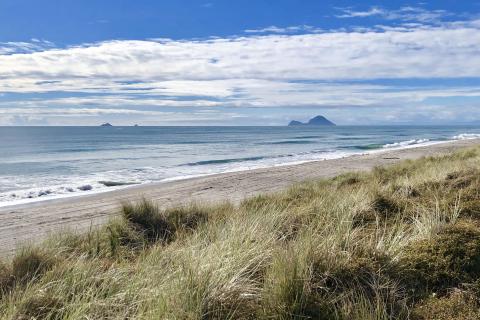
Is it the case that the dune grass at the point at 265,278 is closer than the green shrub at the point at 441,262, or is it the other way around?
the dune grass at the point at 265,278

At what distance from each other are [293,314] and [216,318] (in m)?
Result: 0.60

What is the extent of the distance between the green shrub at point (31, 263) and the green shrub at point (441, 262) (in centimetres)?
380

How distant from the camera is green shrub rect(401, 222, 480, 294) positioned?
4.52 metres

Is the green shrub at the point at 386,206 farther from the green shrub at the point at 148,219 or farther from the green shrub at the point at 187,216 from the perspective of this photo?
the green shrub at the point at 148,219

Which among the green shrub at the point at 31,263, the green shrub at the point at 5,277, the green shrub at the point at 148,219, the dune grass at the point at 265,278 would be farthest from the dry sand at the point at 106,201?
the dune grass at the point at 265,278

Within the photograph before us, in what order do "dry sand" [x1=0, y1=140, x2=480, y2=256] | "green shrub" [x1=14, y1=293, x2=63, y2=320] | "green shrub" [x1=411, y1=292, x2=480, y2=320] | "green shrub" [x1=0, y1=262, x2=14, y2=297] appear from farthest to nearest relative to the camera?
"dry sand" [x1=0, y1=140, x2=480, y2=256] → "green shrub" [x1=0, y1=262, x2=14, y2=297] → "green shrub" [x1=411, y1=292, x2=480, y2=320] → "green shrub" [x1=14, y1=293, x2=63, y2=320]

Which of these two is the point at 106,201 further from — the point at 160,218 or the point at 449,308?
the point at 449,308

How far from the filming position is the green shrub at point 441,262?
452 centimetres

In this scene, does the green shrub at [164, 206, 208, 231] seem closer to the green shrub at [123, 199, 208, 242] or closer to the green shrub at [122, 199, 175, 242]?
the green shrub at [123, 199, 208, 242]

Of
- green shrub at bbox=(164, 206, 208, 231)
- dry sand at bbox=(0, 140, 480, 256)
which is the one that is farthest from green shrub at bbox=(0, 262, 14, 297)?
green shrub at bbox=(164, 206, 208, 231)

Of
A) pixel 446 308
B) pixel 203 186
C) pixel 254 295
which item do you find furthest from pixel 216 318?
pixel 203 186

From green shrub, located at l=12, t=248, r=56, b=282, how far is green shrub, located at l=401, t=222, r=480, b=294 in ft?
12.5

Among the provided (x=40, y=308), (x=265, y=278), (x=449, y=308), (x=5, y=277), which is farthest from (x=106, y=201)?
(x=449, y=308)

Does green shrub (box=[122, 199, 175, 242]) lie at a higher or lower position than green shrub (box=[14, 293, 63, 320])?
lower
